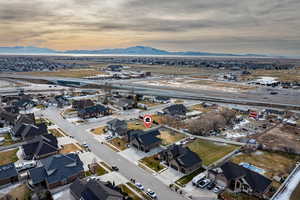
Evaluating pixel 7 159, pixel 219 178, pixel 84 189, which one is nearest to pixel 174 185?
pixel 219 178

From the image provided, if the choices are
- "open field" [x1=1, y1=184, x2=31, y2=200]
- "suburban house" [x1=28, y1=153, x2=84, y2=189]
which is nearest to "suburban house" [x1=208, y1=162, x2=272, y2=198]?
"suburban house" [x1=28, y1=153, x2=84, y2=189]

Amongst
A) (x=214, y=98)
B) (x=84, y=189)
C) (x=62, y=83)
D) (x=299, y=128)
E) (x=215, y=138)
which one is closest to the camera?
(x=84, y=189)

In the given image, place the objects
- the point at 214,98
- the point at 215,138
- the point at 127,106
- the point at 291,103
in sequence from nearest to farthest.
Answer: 1. the point at 215,138
2. the point at 127,106
3. the point at 291,103
4. the point at 214,98

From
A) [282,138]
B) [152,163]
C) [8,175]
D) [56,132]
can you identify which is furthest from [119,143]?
[282,138]

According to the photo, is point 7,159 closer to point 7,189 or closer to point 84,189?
point 7,189

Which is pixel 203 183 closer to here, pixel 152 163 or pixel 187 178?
pixel 187 178

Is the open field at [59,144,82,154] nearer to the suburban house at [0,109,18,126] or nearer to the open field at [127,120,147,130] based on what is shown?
the open field at [127,120,147,130]
